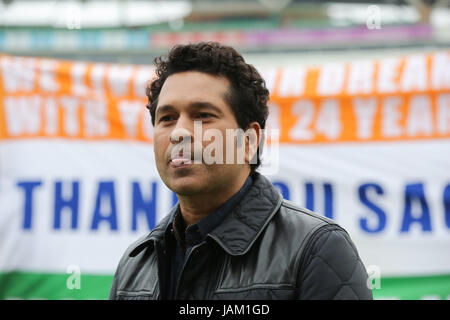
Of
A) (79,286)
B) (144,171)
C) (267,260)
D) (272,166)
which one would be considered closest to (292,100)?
(272,166)

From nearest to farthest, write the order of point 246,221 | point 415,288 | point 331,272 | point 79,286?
point 331,272, point 246,221, point 415,288, point 79,286

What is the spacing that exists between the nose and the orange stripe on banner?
5.66 ft

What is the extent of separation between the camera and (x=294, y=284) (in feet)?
4.38

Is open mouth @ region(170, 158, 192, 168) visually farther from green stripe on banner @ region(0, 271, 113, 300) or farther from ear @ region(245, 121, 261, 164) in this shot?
green stripe on banner @ region(0, 271, 113, 300)

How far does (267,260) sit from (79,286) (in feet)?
6.59

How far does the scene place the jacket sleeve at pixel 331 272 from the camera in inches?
51.0

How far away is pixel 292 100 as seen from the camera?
3.20m

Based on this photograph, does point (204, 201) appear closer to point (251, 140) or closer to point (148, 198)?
point (251, 140)

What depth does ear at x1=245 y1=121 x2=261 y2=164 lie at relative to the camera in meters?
1.63

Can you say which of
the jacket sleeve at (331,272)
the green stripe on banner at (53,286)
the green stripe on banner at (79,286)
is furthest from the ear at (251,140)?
the green stripe on banner at (53,286)

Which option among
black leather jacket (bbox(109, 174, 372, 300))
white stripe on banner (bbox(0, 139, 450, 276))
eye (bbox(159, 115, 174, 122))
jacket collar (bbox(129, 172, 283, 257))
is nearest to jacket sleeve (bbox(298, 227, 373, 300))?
black leather jacket (bbox(109, 174, 372, 300))
